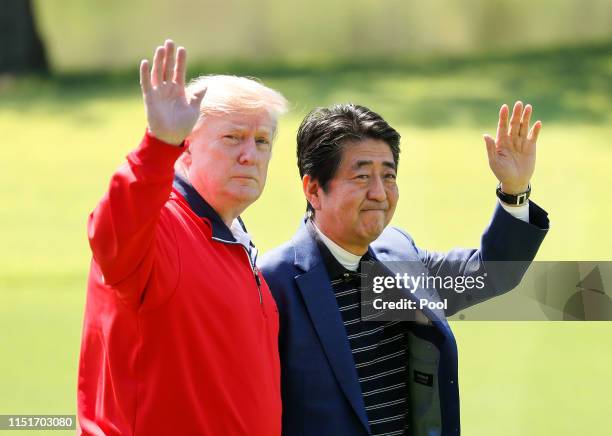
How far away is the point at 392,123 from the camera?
9.39m

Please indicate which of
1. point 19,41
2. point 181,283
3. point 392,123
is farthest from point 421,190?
point 181,283

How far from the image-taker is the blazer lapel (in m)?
2.46

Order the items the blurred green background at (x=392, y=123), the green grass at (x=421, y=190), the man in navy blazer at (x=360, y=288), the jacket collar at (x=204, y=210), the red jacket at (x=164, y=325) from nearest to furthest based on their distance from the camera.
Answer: the red jacket at (x=164, y=325)
the jacket collar at (x=204, y=210)
the man in navy blazer at (x=360, y=288)
the green grass at (x=421, y=190)
the blurred green background at (x=392, y=123)

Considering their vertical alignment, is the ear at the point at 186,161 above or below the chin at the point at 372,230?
above

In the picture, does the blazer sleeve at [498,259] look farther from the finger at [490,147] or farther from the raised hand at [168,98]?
the raised hand at [168,98]

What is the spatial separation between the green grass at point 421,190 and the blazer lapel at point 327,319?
2247mm

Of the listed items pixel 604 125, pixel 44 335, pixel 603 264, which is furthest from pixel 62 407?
pixel 604 125

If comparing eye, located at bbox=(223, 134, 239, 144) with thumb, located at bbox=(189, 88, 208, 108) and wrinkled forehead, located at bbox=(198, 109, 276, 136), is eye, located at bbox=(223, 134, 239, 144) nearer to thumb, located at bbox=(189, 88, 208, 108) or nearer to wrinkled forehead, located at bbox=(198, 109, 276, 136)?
wrinkled forehead, located at bbox=(198, 109, 276, 136)

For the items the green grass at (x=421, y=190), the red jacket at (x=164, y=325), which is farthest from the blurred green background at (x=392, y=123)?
the red jacket at (x=164, y=325)

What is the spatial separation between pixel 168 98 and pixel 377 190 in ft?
2.12

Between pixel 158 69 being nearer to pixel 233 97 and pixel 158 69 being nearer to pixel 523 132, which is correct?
pixel 233 97

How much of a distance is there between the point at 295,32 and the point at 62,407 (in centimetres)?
758

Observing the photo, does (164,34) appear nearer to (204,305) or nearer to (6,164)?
(6,164)

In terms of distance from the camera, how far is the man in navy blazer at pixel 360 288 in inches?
97.5
